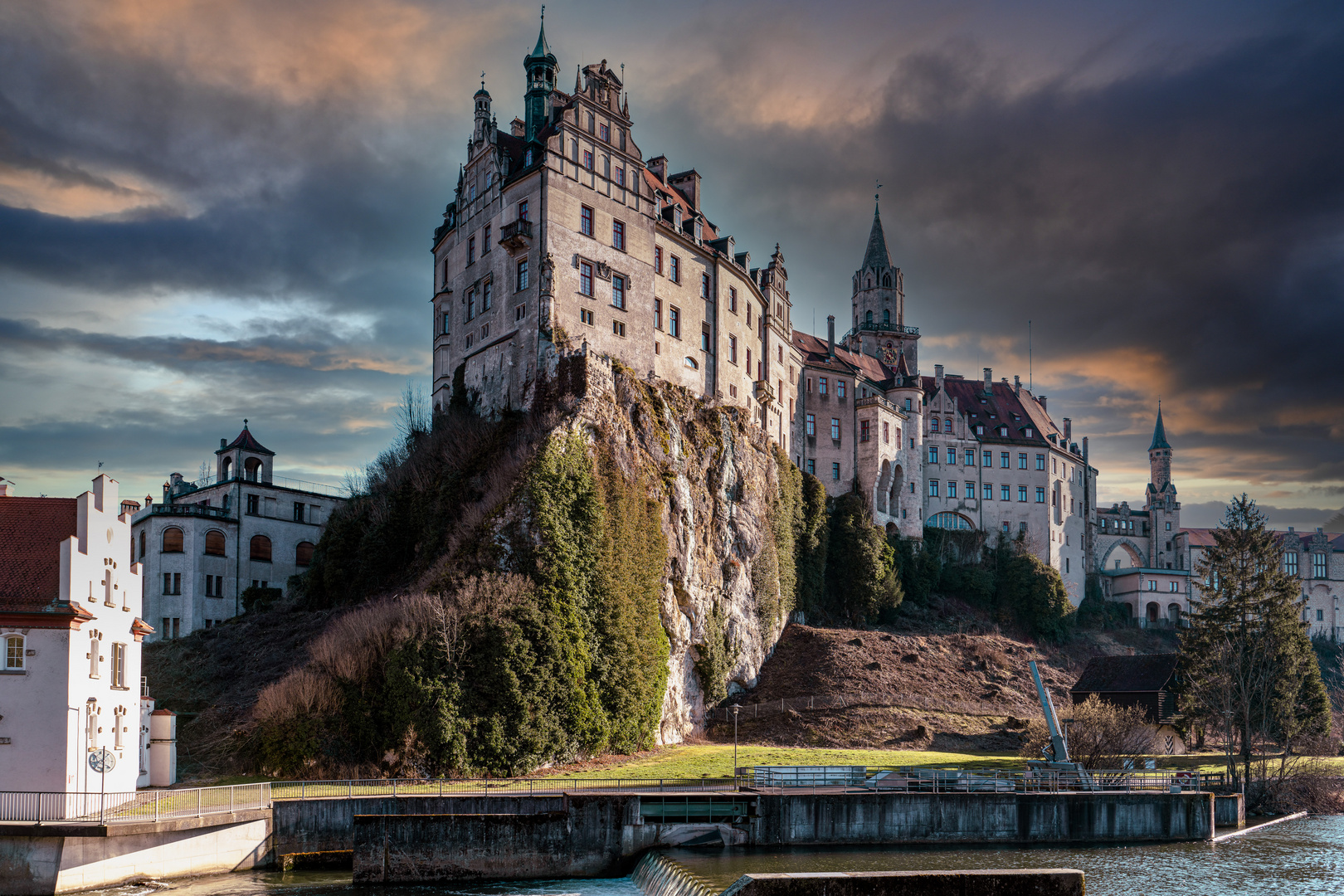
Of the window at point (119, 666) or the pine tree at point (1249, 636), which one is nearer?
the window at point (119, 666)

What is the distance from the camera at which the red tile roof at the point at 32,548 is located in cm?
3481

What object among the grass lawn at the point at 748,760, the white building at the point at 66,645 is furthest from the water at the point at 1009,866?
the grass lawn at the point at 748,760

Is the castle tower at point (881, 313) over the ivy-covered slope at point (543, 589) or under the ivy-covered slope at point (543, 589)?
over

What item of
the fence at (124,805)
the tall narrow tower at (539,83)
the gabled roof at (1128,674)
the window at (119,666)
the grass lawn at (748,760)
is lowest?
the grass lawn at (748,760)

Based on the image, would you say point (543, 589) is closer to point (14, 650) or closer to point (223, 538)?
point (14, 650)

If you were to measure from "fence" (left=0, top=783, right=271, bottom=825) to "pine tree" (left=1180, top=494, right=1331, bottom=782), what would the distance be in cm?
4760

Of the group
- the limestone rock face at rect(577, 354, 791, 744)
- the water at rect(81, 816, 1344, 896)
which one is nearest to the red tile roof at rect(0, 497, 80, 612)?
the water at rect(81, 816, 1344, 896)

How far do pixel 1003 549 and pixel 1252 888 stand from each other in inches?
2760

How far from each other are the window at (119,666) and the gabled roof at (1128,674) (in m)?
60.1

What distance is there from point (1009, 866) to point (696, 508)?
33741 mm

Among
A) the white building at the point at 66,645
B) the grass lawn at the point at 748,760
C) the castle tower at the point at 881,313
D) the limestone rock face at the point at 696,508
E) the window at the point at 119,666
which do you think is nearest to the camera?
the white building at the point at 66,645

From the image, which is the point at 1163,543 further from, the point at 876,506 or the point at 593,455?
the point at 593,455

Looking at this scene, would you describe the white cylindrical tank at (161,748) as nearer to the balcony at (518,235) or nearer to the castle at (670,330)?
the castle at (670,330)

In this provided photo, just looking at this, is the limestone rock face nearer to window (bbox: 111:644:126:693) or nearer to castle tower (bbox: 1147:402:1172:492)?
window (bbox: 111:644:126:693)
